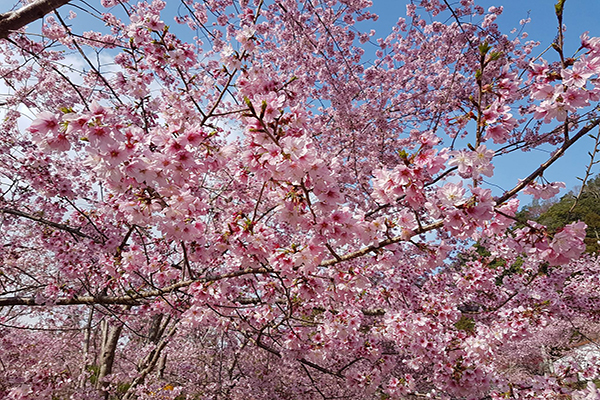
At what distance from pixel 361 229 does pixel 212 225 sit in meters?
4.12

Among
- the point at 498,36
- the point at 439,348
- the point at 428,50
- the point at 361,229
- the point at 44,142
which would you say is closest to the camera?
the point at 44,142

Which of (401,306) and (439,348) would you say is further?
(401,306)

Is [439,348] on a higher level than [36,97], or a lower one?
lower

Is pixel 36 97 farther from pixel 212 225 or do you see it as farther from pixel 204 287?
pixel 204 287

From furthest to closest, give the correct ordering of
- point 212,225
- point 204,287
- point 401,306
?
1. point 212,225
2. point 401,306
3. point 204,287

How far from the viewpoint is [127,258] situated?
3.45m

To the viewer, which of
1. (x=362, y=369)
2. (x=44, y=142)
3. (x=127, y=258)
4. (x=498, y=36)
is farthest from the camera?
(x=498, y=36)

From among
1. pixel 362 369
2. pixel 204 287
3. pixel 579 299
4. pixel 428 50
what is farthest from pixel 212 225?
pixel 579 299

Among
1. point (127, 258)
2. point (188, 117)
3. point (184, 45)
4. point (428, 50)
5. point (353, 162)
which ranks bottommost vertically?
point (127, 258)

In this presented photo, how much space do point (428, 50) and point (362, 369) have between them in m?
7.47

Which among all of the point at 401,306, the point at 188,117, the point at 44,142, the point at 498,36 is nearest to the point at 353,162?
the point at 401,306

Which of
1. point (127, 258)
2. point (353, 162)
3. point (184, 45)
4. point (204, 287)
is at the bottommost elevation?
point (204, 287)

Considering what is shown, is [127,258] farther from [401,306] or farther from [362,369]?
[401,306]

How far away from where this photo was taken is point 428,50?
790cm
